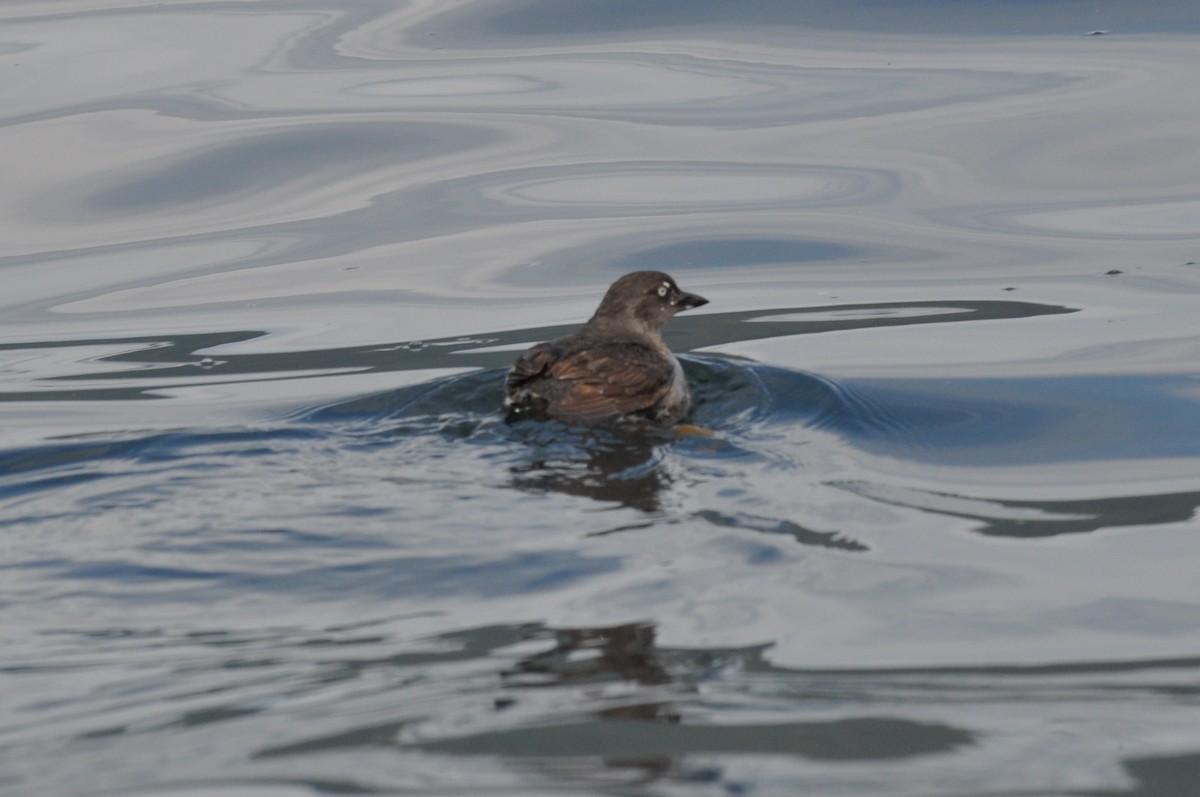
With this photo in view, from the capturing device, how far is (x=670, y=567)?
5.36 meters

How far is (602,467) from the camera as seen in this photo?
7.26 meters

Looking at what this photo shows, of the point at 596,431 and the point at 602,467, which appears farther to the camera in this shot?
the point at 596,431

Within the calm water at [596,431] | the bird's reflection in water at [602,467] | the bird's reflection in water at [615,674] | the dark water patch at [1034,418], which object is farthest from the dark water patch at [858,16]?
the bird's reflection in water at [615,674]

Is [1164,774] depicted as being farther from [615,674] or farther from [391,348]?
[391,348]

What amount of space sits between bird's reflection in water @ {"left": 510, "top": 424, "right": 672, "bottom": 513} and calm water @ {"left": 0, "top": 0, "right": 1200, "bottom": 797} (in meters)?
0.04

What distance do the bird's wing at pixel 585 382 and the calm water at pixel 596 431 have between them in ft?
0.99

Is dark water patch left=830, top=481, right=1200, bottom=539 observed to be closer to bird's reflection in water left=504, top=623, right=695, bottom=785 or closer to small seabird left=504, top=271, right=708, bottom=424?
small seabird left=504, top=271, right=708, bottom=424

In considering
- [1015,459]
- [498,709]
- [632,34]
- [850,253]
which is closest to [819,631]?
[498,709]

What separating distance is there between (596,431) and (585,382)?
11.6 inches

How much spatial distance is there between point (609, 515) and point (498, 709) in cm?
226

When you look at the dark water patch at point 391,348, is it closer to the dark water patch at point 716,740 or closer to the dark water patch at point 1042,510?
the dark water patch at point 1042,510

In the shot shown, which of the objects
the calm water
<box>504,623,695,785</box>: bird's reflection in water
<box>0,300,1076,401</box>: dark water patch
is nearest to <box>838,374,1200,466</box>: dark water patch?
the calm water

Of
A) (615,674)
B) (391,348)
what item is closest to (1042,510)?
(615,674)

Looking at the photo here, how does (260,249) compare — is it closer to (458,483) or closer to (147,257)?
(147,257)
